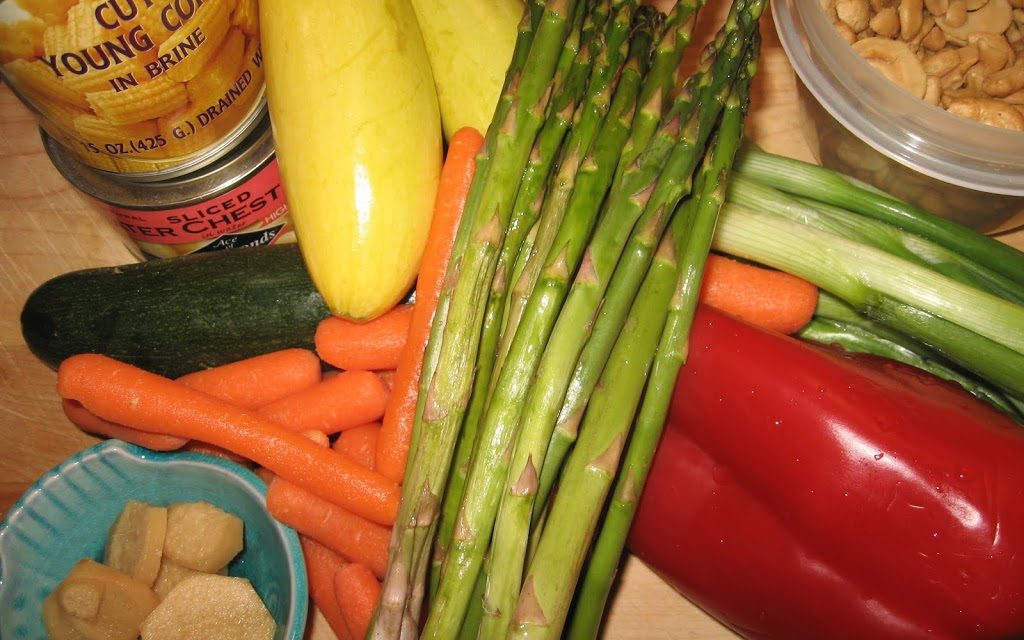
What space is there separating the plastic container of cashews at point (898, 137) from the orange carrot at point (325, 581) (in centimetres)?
112

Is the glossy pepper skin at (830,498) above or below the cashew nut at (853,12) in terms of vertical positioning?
below

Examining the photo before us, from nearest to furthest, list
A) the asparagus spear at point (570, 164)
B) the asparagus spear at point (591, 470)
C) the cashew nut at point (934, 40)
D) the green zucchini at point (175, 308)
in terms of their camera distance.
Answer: the asparagus spear at point (591, 470)
the asparagus spear at point (570, 164)
the green zucchini at point (175, 308)
the cashew nut at point (934, 40)

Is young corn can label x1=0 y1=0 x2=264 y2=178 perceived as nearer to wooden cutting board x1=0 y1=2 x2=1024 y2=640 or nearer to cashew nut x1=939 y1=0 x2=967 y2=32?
wooden cutting board x1=0 y1=2 x2=1024 y2=640

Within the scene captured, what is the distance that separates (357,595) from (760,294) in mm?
753

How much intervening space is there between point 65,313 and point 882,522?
1.26 m

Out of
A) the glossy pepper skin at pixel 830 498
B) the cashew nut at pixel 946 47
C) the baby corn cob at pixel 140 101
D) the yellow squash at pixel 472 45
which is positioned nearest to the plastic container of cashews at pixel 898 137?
the cashew nut at pixel 946 47

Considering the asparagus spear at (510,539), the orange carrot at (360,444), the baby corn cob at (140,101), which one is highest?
the baby corn cob at (140,101)

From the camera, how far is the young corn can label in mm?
794

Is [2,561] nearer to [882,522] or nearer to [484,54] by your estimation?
[484,54]

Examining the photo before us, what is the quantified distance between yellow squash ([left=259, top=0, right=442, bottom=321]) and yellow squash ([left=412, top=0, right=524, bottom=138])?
4.0 inches

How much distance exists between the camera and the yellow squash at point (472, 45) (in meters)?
1.11

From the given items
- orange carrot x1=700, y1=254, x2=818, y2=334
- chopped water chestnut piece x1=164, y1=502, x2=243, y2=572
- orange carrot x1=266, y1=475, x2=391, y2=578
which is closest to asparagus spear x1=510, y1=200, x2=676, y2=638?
orange carrot x1=700, y1=254, x2=818, y2=334

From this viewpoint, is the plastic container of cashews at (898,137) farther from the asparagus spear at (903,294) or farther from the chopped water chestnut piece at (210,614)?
the chopped water chestnut piece at (210,614)


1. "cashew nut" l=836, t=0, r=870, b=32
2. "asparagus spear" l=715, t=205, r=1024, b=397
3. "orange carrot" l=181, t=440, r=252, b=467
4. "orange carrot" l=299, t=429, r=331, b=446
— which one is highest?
"cashew nut" l=836, t=0, r=870, b=32
